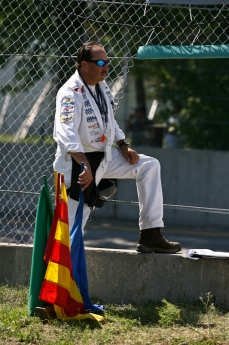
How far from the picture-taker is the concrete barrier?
607 cm

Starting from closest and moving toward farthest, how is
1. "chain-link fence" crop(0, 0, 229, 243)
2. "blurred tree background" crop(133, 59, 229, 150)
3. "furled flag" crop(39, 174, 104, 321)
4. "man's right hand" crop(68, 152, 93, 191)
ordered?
"furled flag" crop(39, 174, 104, 321), "man's right hand" crop(68, 152, 93, 191), "chain-link fence" crop(0, 0, 229, 243), "blurred tree background" crop(133, 59, 229, 150)

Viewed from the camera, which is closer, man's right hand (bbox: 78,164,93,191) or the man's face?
man's right hand (bbox: 78,164,93,191)

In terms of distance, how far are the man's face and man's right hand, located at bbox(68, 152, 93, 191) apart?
0.67 m

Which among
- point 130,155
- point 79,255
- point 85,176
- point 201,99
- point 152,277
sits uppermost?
point 201,99

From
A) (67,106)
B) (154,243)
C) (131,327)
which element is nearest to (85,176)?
(67,106)

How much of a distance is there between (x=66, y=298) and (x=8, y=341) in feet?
1.91

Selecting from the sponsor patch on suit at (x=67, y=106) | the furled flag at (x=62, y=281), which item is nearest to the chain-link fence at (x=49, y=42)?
the sponsor patch on suit at (x=67, y=106)

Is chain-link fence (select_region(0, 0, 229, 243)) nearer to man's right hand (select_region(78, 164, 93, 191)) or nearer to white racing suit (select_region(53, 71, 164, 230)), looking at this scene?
white racing suit (select_region(53, 71, 164, 230))

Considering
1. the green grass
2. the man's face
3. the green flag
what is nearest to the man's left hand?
the man's face

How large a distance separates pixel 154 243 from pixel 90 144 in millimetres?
1066

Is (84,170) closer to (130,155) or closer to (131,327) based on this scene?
(130,155)

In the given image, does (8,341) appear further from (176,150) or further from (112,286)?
(176,150)

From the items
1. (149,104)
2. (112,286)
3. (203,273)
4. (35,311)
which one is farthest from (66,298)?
(149,104)

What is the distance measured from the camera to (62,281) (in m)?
5.36
